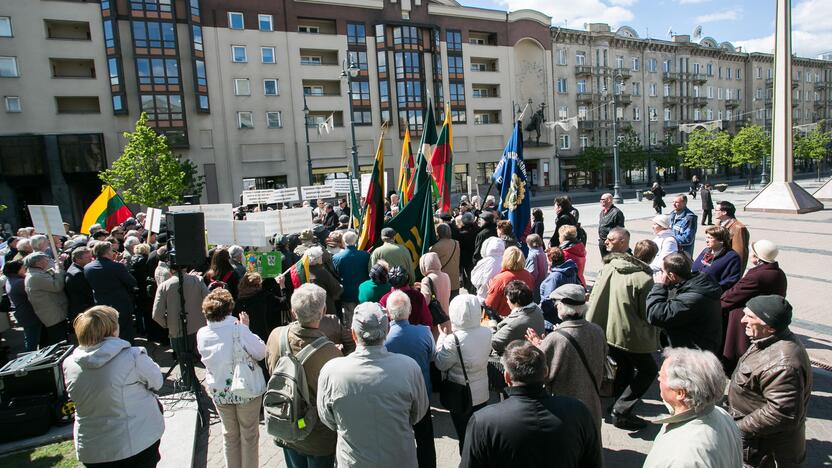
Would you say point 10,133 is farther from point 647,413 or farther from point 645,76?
point 645,76

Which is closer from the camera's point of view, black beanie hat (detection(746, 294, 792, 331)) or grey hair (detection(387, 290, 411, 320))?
black beanie hat (detection(746, 294, 792, 331))

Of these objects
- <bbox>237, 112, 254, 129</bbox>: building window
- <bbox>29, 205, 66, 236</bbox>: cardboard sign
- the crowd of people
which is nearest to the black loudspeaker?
the crowd of people

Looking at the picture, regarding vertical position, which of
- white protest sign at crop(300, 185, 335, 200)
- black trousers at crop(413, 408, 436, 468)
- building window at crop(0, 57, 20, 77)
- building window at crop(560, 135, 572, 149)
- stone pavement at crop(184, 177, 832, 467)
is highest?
building window at crop(0, 57, 20, 77)

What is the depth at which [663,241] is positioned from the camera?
21.8 ft

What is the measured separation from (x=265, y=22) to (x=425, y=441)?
141 ft

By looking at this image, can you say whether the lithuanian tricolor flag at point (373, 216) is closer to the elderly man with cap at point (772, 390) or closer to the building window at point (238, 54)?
the elderly man with cap at point (772, 390)

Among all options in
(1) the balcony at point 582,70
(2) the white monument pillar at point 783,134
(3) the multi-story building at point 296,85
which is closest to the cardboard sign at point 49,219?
(3) the multi-story building at point 296,85

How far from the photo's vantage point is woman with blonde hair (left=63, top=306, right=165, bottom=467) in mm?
3418

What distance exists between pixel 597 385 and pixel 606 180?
2256 inches

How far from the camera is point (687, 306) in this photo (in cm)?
418

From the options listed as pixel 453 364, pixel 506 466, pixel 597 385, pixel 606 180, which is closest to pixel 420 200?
pixel 453 364

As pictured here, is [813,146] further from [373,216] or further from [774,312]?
[774,312]

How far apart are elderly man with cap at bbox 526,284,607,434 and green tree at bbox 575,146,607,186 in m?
51.5

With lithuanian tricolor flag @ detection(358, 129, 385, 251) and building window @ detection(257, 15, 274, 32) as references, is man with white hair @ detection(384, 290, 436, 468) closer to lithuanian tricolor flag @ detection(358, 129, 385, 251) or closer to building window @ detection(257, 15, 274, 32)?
lithuanian tricolor flag @ detection(358, 129, 385, 251)
